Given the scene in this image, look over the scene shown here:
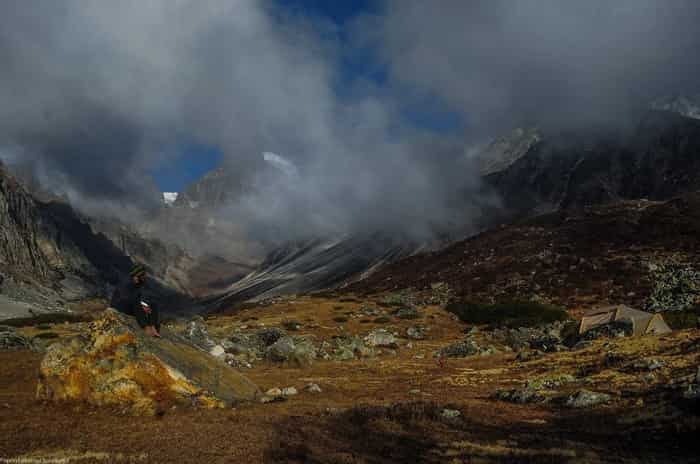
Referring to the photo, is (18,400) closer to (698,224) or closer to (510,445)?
(510,445)

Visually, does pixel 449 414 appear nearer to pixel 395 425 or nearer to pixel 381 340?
pixel 395 425

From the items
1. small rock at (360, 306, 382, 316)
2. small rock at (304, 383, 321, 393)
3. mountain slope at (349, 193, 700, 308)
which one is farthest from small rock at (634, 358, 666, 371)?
small rock at (360, 306, 382, 316)

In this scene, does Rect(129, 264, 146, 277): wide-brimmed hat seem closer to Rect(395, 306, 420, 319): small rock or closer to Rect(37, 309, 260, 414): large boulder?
Rect(37, 309, 260, 414): large boulder

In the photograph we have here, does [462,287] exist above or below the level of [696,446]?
above

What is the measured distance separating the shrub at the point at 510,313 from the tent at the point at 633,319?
57.4ft

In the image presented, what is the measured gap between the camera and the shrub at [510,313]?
211ft

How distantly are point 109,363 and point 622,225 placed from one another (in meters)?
115

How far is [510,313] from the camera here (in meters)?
68.6

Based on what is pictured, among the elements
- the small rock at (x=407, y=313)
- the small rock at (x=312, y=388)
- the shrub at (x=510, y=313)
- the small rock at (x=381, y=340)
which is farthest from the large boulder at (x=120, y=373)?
the small rock at (x=407, y=313)

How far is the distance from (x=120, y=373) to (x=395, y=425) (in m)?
9.72

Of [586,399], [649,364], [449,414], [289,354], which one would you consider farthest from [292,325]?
[586,399]

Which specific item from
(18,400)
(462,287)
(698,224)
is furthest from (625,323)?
(698,224)

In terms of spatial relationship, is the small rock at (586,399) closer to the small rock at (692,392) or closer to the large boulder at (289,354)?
the small rock at (692,392)

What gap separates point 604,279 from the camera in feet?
266
